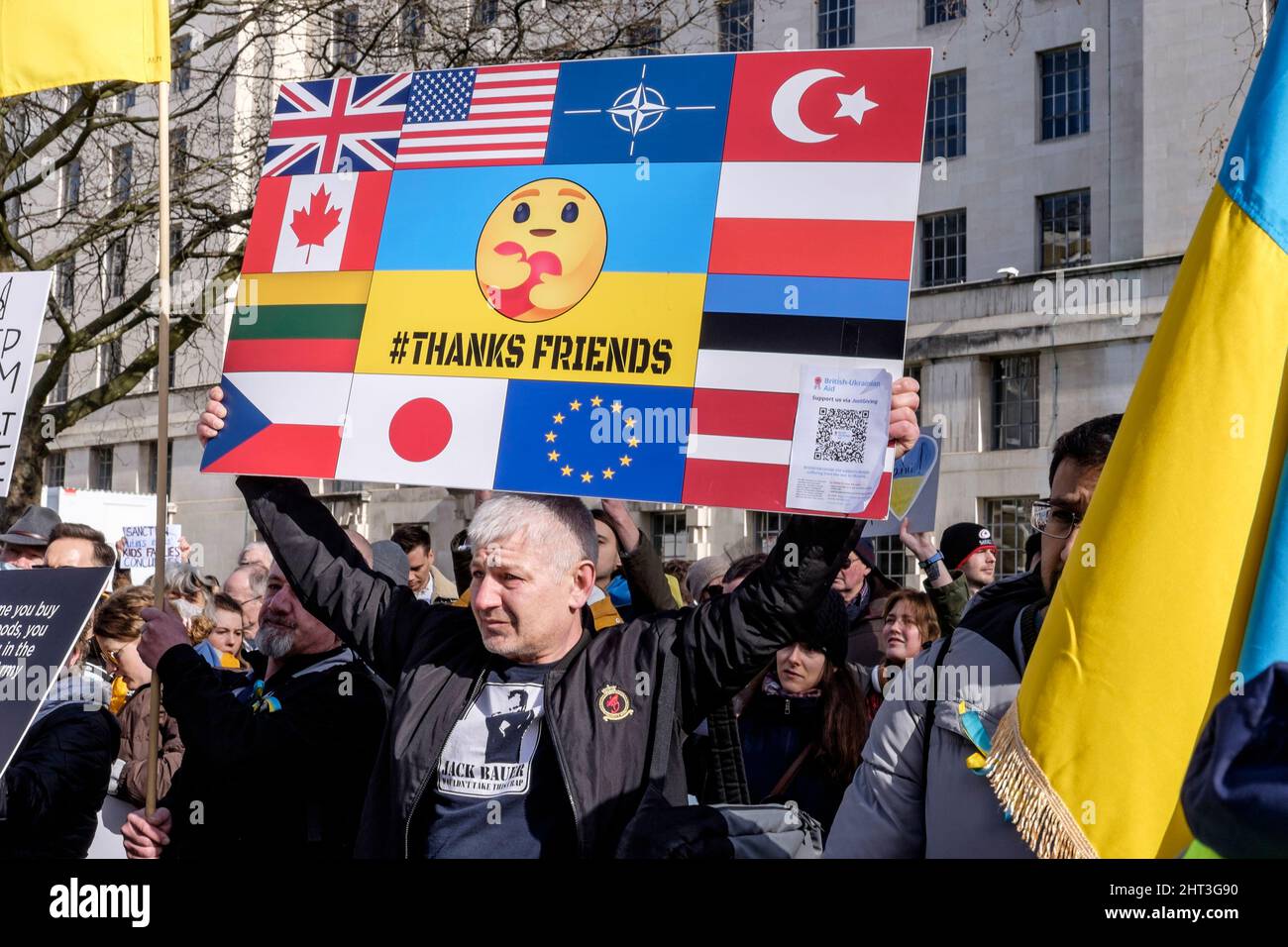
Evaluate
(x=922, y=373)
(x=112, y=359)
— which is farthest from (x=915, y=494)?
(x=922, y=373)

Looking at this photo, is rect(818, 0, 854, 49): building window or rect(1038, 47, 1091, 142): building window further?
rect(818, 0, 854, 49): building window

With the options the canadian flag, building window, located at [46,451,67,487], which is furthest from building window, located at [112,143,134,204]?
building window, located at [46,451,67,487]

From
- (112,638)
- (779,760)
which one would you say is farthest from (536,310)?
(112,638)

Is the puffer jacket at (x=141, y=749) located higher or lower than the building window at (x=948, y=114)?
lower

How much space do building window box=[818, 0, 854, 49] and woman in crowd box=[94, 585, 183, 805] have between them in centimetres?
2519

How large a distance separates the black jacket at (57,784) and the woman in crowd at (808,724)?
212 centimetres

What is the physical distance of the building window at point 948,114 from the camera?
28500 millimetres

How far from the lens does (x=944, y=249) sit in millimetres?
28844

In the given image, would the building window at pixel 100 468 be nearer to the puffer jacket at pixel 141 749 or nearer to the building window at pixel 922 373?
the building window at pixel 922 373

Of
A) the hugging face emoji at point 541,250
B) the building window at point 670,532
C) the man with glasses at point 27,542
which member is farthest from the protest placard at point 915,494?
the building window at point 670,532

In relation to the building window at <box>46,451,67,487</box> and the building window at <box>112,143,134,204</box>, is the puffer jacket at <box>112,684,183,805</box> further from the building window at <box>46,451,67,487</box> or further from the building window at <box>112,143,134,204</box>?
the building window at <box>46,451,67,487</box>

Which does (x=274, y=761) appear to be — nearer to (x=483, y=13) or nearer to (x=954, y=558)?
(x=954, y=558)

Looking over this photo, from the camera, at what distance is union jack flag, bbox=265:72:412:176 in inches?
173

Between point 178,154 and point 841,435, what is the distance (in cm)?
1141
